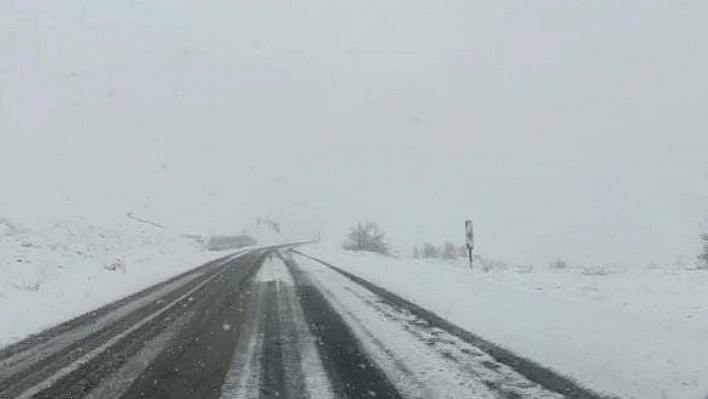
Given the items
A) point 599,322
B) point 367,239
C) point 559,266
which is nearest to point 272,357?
point 599,322

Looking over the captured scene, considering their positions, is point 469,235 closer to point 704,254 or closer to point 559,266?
point 559,266

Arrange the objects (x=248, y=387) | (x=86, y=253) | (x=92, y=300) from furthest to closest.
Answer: (x=86, y=253), (x=92, y=300), (x=248, y=387)

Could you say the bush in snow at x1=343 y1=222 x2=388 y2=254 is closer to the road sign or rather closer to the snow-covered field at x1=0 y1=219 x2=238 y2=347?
the snow-covered field at x1=0 y1=219 x2=238 y2=347

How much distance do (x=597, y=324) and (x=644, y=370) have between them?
8.42ft

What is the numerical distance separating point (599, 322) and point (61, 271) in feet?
61.9

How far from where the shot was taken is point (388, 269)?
21.1 meters

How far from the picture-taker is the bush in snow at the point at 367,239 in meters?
63.8

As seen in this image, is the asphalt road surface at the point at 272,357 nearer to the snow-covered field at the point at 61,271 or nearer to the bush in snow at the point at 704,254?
the snow-covered field at the point at 61,271

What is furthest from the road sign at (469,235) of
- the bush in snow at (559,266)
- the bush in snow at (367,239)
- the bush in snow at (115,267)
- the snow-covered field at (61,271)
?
the bush in snow at (367,239)

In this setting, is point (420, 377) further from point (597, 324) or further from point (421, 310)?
point (421, 310)

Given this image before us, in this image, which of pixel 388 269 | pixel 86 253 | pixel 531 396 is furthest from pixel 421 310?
pixel 86 253

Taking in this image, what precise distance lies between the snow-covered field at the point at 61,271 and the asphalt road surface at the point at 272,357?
122 cm

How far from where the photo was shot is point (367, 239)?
6475cm

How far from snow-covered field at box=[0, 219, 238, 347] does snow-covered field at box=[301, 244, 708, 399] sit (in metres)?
6.86
